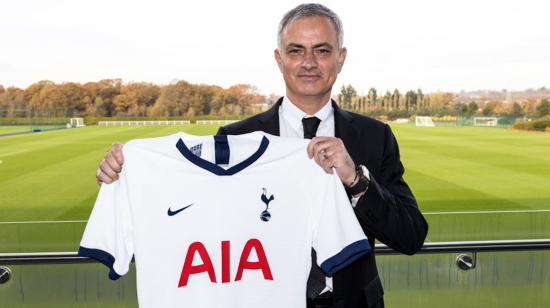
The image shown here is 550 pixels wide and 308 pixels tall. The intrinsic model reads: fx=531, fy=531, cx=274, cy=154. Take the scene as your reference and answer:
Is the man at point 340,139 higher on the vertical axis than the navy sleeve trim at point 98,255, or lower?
higher

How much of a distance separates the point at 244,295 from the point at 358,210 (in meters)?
0.44

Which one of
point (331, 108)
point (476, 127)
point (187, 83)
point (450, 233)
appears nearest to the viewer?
point (331, 108)

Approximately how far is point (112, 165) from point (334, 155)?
70 centimetres

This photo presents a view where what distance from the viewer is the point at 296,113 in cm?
191

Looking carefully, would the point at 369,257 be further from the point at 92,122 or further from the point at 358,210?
the point at 92,122

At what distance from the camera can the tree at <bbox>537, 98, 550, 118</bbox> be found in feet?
160

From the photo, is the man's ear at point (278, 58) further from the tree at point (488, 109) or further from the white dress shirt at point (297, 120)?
the tree at point (488, 109)

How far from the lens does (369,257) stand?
5.96 feet

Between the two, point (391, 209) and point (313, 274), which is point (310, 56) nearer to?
point (391, 209)

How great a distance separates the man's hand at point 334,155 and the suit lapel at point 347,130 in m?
0.22

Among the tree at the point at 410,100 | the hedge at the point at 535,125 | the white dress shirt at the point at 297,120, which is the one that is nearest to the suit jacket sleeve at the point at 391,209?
the white dress shirt at the point at 297,120

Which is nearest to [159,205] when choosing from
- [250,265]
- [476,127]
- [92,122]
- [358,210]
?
[250,265]

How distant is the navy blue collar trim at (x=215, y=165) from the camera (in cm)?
169

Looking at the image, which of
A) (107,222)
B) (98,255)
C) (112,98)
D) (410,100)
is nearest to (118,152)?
(107,222)
